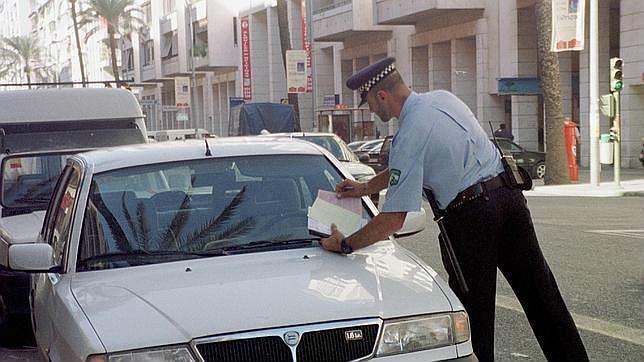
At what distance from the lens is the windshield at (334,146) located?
17656 mm

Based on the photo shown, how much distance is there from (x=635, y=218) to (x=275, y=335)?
42.8ft

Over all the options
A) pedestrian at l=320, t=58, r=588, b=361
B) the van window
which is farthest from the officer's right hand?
the van window

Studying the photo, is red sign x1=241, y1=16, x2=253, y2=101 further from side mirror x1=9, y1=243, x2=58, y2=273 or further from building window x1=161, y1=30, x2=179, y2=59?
side mirror x1=9, y1=243, x2=58, y2=273

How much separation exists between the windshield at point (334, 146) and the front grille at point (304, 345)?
13620 mm

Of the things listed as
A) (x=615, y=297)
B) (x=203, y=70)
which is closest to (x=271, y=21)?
(x=203, y=70)

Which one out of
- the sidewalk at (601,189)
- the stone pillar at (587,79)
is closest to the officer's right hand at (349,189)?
the sidewalk at (601,189)

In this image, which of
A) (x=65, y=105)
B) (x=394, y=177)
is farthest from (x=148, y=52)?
(x=394, y=177)

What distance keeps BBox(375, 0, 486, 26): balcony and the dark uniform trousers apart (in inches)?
1174

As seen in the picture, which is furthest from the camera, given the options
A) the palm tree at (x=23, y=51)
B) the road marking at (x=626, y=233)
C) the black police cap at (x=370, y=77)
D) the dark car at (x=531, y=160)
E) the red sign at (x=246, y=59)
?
the palm tree at (x=23, y=51)

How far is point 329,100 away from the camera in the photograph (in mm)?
46812

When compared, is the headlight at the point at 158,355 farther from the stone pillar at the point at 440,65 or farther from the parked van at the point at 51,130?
the stone pillar at the point at 440,65

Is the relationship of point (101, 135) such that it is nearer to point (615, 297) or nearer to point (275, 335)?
point (615, 297)

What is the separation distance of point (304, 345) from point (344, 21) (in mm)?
39314

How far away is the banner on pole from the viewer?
74.3 feet
